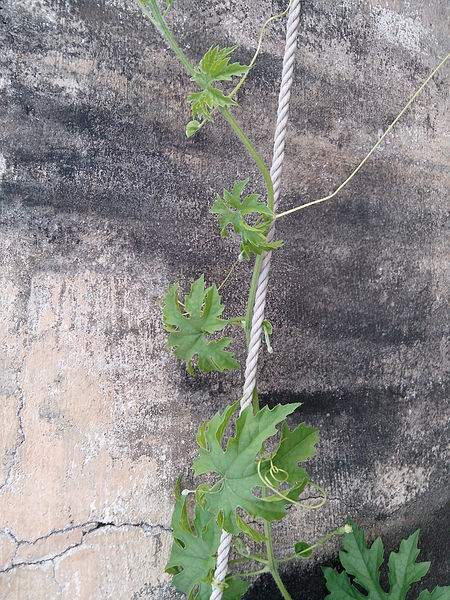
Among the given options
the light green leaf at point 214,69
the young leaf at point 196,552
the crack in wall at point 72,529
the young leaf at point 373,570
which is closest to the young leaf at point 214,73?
the light green leaf at point 214,69

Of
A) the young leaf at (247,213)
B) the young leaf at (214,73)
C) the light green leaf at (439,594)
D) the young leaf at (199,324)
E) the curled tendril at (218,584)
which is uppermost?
the young leaf at (214,73)

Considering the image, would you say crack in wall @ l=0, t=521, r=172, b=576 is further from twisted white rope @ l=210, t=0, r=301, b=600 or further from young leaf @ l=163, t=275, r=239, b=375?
young leaf @ l=163, t=275, r=239, b=375

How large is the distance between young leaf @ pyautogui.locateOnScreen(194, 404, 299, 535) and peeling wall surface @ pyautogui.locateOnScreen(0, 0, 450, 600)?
46 centimetres

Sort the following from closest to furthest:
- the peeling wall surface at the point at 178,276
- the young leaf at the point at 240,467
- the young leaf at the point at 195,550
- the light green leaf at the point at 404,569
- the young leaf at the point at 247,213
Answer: the young leaf at the point at 240,467 → the young leaf at the point at 247,213 → the young leaf at the point at 195,550 → the peeling wall surface at the point at 178,276 → the light green leaf at the point at 404,569

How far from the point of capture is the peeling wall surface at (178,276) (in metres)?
1.47

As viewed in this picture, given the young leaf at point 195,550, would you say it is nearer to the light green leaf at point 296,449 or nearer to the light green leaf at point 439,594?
the light green leaf at point 296,449

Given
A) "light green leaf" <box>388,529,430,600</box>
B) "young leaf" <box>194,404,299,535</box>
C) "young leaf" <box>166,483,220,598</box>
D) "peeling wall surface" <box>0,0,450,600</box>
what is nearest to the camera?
"young leaf" <box>194,404,299,535</box>

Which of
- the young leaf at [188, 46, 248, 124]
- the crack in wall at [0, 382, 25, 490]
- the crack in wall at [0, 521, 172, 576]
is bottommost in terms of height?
the crack in wall at [0, 521, 172, 576]

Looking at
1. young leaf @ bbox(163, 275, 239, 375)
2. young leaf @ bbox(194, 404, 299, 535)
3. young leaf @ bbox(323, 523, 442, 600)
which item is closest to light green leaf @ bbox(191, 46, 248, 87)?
young leaf @ bbox(163, 275, 239, 375)

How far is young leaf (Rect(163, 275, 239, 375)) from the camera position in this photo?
1.32 m

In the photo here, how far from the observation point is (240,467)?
114 centimetres

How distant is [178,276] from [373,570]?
102cm

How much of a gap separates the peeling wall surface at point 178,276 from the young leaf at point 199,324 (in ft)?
0.75

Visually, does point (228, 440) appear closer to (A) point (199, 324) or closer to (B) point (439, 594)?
(A) point (199, 324)
